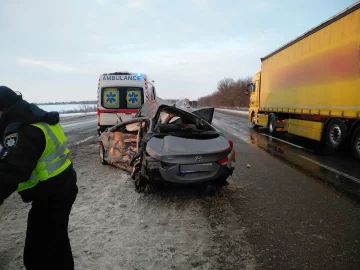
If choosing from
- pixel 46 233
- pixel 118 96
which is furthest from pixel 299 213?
pixel 118 96

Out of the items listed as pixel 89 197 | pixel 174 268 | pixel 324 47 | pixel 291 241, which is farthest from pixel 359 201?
pixel 324 47

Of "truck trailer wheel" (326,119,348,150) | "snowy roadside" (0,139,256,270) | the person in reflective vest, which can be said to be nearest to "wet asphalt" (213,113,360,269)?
"snowy roadside" (0,139,256,270)

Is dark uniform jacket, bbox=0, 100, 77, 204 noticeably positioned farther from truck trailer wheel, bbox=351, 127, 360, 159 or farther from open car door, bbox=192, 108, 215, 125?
truck trailer wheel, bbox=351, 127, 360, 159

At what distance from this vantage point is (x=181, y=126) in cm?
515

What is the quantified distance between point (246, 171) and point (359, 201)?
2.34 meters

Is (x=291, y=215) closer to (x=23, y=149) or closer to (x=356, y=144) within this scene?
(x=23, y=149)

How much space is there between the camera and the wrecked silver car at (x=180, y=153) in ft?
13.1

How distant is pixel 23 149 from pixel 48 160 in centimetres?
23

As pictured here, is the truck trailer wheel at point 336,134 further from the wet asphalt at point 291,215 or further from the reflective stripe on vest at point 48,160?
the reflective stripe on vest at point 48,160

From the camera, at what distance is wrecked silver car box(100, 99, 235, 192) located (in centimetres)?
399

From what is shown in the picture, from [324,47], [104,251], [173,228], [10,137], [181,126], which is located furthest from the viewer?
[324,47]

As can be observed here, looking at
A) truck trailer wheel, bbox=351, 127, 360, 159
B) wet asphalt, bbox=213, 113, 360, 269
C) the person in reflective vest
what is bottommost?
A: wet asphalt, bbox=213, 113, 360, 269

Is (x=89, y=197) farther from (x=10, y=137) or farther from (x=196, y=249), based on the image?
(x=10, y=137)

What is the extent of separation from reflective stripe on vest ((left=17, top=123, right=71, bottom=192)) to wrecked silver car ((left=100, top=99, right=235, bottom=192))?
2.12 m
